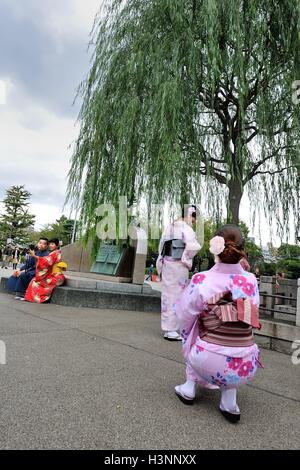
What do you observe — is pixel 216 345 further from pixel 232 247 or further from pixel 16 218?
pixel 16 218

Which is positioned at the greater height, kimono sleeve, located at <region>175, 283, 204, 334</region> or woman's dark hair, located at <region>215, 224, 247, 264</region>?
woman's dark hair, located at <region>215, 224, 247, 264</region>

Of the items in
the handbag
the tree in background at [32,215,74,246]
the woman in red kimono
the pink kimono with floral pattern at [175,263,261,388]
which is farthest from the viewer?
the tree in background at [32,215,74,246]

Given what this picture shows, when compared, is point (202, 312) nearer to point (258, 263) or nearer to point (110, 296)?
point (110, 296)

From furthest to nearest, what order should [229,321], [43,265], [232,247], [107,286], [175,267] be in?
[107,286] < [43,265] < [175,267] < [232,247] < [229,321]

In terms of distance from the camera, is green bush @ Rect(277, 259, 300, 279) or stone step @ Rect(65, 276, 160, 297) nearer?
stone step @ Rect(65, 276, 160, 297)

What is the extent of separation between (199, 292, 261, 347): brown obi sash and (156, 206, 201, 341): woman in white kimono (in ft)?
7.14

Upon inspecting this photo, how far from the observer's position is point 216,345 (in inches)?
89.0

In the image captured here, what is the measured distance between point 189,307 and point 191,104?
4708 millimetres

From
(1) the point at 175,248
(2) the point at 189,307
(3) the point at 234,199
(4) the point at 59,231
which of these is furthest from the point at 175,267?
(4) the point at 59,231

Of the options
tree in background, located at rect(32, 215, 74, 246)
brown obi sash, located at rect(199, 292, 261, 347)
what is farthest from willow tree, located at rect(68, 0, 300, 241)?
tree in background, located at rect(32, 215, 74, 246)

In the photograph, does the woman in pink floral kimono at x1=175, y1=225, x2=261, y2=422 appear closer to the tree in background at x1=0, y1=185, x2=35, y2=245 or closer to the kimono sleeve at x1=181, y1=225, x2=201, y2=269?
the kimono sleeve at x1=181, y1=225, x2=201, y2=269

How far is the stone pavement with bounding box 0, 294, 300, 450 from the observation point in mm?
1898
